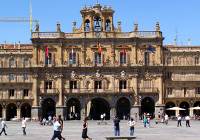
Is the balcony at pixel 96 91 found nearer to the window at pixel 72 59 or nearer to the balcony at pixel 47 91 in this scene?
the balcony at pixel 47 91

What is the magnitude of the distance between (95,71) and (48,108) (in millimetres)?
12429

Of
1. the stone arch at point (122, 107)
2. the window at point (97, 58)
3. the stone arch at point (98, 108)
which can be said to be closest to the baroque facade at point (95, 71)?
the window at point (97, 58)

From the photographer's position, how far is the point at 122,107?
88.5 meters

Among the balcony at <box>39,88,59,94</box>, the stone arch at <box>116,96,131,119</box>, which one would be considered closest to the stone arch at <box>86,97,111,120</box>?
the stone arch at <box>116,96,131,119</box>

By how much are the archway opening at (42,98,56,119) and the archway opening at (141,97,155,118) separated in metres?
17.9

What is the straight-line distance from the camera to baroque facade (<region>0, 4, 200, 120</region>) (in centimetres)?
8475

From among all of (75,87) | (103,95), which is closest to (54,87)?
(75,87)

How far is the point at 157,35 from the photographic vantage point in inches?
3386

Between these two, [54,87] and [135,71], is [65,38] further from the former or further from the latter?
[135,71]

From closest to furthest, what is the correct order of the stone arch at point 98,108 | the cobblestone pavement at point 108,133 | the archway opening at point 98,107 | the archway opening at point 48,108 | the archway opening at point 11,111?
the cobblestone pavement at point 108,133
the archway opening at point 48,108
the archway opening at point 11,111
the stone arch at point 98,108
the archway opening at point 98,107

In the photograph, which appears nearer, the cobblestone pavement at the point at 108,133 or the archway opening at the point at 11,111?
the cobblestone pavement at the point at 108,133

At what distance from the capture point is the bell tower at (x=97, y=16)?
86312 millimetres

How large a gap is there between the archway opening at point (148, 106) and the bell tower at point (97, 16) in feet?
51.5

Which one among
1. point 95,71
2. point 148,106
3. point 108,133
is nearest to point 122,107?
point 148,106
